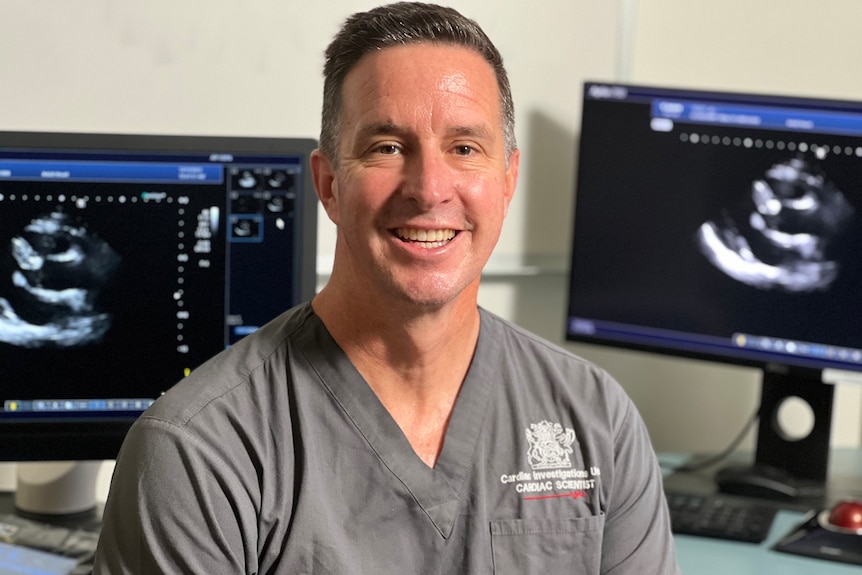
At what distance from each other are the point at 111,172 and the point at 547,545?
652mm

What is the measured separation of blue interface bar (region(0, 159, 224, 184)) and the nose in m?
0.39

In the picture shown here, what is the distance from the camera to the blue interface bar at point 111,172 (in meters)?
1.32

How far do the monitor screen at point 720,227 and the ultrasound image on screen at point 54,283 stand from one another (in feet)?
2.39

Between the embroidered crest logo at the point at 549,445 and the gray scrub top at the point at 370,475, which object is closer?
the gray scrub top at the point at 370,475

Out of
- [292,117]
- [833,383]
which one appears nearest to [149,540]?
[292,117]

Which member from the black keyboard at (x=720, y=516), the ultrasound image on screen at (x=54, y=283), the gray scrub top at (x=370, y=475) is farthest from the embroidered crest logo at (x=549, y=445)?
the ultrasound image on screen at (x=54, y=283)

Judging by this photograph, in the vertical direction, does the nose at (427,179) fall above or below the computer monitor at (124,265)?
above

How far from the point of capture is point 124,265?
1.35m

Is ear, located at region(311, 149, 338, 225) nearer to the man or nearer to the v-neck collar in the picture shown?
the man

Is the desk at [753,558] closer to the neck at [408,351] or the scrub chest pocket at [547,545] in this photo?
the scrub chest pocket at [547,545]

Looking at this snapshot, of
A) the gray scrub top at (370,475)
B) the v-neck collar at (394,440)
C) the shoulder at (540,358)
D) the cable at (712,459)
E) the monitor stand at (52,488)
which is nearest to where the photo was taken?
the gray scrub top at (370,475)

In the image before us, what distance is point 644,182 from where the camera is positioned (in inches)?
66.8

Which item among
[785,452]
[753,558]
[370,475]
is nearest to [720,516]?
[753,558]

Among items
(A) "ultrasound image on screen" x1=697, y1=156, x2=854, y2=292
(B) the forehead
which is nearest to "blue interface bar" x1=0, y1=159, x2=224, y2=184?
(B) the forehead
